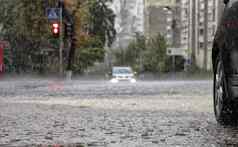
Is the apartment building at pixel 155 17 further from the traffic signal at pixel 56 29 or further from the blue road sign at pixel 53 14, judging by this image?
the traffic signal at pixel 56 29

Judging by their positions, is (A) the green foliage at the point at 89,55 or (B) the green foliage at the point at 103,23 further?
(B) the green foliage at the point at 103,23

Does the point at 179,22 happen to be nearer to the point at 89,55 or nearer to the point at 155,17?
the point at 155,17

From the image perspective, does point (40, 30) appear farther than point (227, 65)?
Yes

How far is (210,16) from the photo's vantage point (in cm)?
8119

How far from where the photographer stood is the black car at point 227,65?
6.56m

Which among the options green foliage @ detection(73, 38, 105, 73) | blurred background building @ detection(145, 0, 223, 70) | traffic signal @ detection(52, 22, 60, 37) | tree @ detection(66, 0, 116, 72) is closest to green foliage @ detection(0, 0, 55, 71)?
tree @ detection(66, 0, 116, 72)

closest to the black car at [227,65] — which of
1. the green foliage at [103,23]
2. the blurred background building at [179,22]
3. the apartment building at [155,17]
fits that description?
the blurred background building at [179,22]

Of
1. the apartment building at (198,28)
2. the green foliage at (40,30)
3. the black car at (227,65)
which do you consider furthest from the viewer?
the apartment building at (198,28)

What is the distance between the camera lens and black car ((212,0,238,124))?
21.5 ft

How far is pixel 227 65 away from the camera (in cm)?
673

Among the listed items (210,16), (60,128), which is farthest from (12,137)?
(210,16)

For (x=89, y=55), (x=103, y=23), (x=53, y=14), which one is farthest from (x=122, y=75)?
(x=103, y=23)

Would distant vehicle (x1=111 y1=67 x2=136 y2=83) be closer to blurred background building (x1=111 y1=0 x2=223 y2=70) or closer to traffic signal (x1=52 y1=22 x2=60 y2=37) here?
traffic signal (x1=52 y1=22 x2=60 y2=37)

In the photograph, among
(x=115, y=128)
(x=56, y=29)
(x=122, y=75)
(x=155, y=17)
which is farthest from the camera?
(x=155, y=17)
